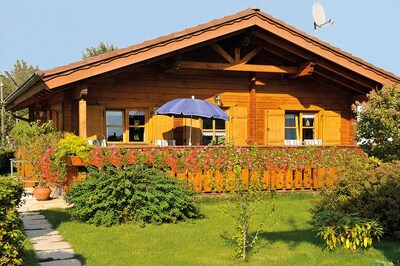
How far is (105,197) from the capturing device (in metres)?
8.35

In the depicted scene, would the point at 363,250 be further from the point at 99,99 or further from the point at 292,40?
the point at 99,99

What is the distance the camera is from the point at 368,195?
737cm

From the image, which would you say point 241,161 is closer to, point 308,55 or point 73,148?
point 73,148

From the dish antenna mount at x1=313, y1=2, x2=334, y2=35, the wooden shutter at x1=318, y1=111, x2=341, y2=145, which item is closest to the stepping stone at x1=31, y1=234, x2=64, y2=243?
the wooden shutter at x1=318, y1=111, x2=341, y2=145

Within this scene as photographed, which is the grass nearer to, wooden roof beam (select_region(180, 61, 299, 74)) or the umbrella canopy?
the umbrella canopy

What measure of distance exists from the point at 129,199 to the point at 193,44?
235 inches

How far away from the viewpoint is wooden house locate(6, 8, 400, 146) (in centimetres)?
1304

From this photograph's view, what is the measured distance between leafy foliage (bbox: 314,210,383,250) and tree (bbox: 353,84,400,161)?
4.95m

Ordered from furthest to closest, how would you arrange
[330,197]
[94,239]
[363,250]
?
[330,197], [94,239], [363,250]

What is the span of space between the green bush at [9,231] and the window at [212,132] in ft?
33.3

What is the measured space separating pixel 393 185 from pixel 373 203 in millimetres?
490

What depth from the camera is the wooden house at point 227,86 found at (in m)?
13.0

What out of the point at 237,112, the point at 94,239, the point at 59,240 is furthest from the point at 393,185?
the point at 237,112

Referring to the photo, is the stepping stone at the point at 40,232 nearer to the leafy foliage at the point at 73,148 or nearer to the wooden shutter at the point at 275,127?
the leafy foliage at the point at 73,148
